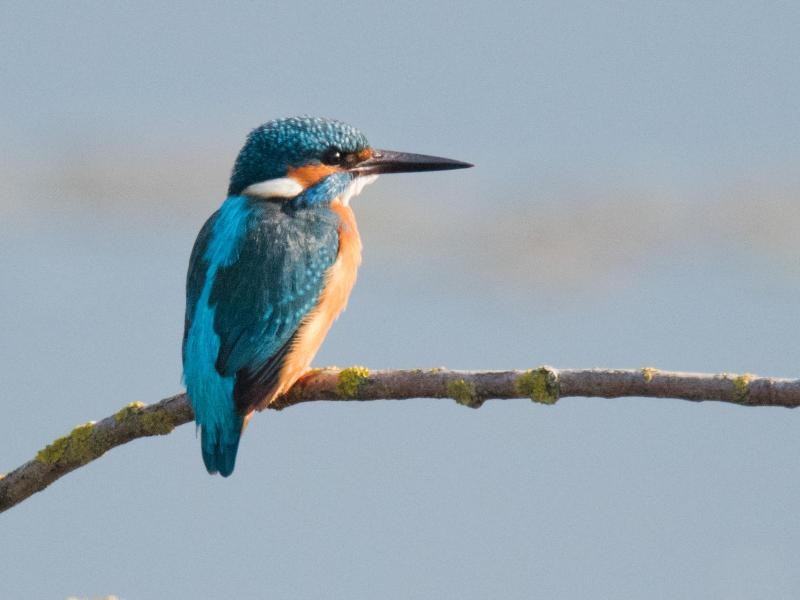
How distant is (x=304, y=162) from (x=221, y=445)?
1017 millimetres

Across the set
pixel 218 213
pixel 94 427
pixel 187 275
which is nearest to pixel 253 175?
pixel 218 213

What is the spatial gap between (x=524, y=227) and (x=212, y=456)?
170 cm

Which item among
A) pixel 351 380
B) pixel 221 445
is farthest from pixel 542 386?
pixel 221 445

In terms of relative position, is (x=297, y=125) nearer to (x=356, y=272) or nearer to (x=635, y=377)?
(x=356, y=272)

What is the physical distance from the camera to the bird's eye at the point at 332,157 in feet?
13.2

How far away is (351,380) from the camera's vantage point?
307cm

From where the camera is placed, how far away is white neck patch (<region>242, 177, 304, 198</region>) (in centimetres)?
389

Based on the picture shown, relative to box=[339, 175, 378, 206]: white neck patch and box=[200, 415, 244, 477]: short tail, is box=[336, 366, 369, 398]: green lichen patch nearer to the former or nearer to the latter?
box=[200, 415, 244, 477]: short tail

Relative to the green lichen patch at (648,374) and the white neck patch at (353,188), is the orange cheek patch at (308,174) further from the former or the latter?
the green lichen patch at (648,374)

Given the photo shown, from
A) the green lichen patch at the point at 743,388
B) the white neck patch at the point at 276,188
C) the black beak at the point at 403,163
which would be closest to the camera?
the green lichen patch at the point at 743,388

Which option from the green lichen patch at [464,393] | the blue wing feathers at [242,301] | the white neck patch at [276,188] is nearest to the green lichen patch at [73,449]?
the blue wing feathers at [242,301]

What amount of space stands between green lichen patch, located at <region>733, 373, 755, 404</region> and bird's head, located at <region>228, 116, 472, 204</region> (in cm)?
167

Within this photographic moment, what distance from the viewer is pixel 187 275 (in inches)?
145

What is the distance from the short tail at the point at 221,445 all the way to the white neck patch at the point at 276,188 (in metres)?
0.82
